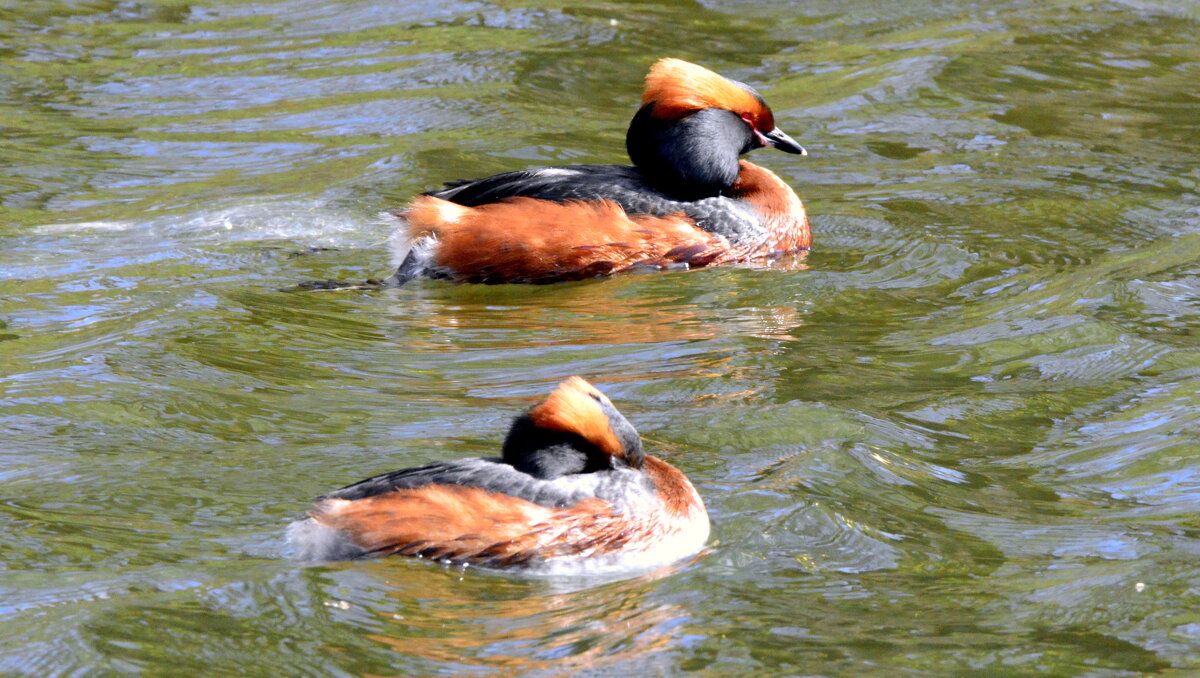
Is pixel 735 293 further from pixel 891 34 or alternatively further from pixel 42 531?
pixel 891 34

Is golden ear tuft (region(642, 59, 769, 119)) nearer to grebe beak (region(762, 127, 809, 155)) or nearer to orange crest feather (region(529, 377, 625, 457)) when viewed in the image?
grebe beak (region(762, 127, 809, 155))

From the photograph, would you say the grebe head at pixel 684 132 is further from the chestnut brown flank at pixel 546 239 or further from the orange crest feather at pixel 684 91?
the chestnut brown flank at pixel 546 239

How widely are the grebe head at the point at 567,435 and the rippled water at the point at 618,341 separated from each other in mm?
431

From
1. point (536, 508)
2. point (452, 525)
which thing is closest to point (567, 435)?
point (536, 508)

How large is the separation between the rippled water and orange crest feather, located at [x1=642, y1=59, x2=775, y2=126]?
1038mm

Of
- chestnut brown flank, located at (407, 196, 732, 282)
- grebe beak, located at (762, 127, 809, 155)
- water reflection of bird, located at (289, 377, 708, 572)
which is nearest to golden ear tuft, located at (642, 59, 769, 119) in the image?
grebe beak, located at (762, 127, 809, 155)

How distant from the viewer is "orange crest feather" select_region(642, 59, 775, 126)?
32.0 ft

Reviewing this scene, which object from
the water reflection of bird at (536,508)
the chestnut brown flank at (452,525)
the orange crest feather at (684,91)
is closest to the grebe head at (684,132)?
the orange crest feather at (684,91)

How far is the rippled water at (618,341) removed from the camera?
17.4ft

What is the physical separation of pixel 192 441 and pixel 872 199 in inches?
225

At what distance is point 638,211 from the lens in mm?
9492

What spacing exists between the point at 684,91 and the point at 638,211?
84 cm

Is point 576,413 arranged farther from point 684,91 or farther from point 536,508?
point 684,91

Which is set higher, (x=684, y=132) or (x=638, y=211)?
(x=684, y=132)
